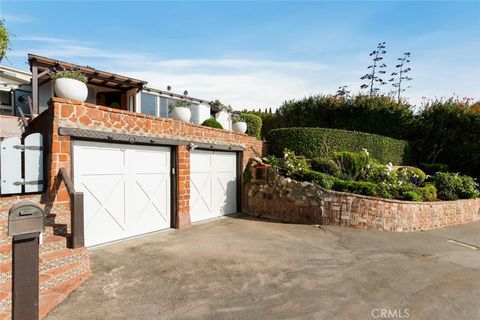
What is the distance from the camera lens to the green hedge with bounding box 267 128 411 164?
1177cm

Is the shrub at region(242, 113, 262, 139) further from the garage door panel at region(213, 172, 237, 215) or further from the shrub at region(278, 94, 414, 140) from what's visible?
the garage door panel at region(213, 172, 237, 215)

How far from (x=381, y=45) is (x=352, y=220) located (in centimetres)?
1931

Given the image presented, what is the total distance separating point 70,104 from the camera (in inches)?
209

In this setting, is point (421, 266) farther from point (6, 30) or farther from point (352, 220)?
point (6, 30)

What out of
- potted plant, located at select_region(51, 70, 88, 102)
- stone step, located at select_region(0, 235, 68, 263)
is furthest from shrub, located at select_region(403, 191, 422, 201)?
potted plant, located at select_region(51, 70, 88, 102)

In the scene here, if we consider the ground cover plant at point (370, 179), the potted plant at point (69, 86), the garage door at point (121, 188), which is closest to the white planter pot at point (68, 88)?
the potted plant at point (69, 86)

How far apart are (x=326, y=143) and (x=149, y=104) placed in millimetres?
8877

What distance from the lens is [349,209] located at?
801 centimetres

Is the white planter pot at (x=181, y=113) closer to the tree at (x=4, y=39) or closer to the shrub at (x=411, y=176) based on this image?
the tree at (x=4, y=39)

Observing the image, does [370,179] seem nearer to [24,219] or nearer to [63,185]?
[63,185]

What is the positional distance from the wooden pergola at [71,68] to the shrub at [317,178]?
8353 mm

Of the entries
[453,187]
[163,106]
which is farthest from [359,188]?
[163,106]

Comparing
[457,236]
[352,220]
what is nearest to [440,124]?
[457,236]

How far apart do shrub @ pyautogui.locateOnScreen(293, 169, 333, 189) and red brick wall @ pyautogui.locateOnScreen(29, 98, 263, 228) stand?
9.30 ft
